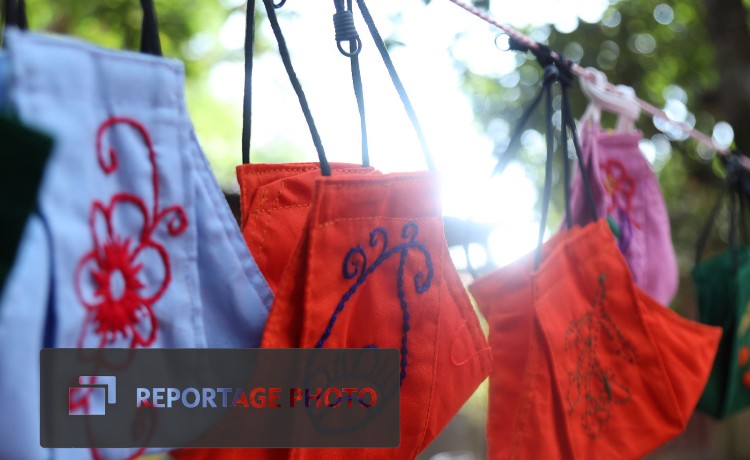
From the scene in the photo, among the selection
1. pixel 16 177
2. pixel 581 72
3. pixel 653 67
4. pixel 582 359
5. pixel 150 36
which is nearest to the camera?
pixel 16 177

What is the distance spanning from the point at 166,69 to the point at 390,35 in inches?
40.7

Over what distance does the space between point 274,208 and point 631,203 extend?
54 centimetres

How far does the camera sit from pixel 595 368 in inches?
30.4

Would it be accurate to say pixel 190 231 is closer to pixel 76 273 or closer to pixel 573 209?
pixel 76 273

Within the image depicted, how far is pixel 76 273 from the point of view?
397 mm

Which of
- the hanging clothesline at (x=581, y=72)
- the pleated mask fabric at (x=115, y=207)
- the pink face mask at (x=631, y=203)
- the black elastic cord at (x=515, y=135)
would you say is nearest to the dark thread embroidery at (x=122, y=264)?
the pleated mask fabric at (x=115, y=207)

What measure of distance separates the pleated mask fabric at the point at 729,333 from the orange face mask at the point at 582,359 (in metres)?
0.22

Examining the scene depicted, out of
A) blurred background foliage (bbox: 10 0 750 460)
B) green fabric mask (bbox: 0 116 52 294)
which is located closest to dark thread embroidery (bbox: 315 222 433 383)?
green fabric mask (bbox: 0 116 52 294)

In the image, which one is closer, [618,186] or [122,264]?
[122,264]

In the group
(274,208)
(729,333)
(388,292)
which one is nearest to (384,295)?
(388,292)

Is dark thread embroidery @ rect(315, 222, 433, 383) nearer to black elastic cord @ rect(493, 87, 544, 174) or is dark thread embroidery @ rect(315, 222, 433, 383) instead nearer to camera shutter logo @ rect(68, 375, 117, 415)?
camera shutter logo @ rect(68, 375, 117, 415)

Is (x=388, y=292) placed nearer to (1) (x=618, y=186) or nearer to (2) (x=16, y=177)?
(2) (x=16, y=177)

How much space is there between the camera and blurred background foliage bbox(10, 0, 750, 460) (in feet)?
4.54

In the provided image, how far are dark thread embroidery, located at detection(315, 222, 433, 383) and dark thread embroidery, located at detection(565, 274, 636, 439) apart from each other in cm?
24
